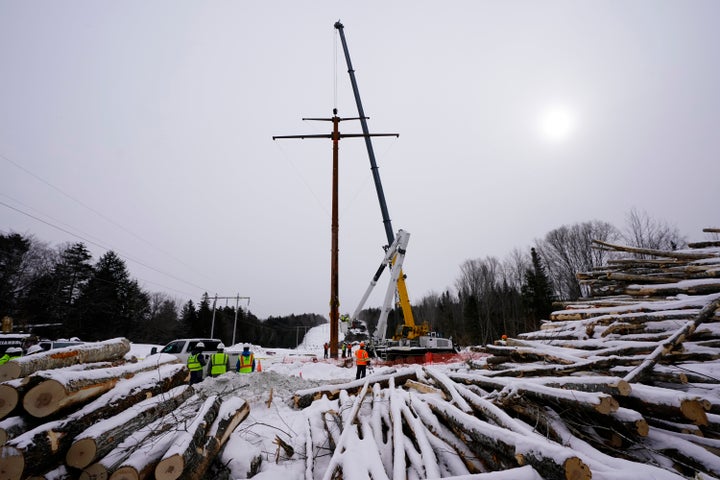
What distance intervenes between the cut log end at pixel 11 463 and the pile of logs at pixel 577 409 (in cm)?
273

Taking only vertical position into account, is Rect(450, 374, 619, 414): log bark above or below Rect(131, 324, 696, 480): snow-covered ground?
above

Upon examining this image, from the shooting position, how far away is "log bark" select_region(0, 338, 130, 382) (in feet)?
14.3

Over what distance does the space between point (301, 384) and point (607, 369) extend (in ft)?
21.2

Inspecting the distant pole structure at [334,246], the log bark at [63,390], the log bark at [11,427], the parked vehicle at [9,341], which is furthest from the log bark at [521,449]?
the parked vehicle at [9,341]

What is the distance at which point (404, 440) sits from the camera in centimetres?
396

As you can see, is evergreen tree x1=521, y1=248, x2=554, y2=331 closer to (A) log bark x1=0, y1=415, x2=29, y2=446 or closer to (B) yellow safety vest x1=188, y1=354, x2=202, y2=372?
(B) yellow safety vest x1=188, y1=354, x2=202, y2=372

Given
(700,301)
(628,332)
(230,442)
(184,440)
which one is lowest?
(230,442)

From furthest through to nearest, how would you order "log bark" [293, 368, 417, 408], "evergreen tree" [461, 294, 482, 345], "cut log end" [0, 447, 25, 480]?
1. "evergreen tree" [461, 294, 482, 345]
2. "log bark" [293, 368, 417, 408]
3. "cut log end" [0, 447, 25, 480]

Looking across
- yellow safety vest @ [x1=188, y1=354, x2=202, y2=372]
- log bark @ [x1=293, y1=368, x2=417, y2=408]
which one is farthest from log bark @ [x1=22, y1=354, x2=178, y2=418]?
yellow safety vest @ [x1=188, y1=354, x2=202, y2=372]

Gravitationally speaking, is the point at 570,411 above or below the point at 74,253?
below

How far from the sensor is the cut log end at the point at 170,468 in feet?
10.4

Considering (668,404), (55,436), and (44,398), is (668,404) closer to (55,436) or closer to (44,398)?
(55,436)

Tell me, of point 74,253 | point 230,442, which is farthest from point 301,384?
point 74,253

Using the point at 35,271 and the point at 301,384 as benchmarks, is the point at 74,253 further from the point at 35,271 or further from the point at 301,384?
the point at 301,384
